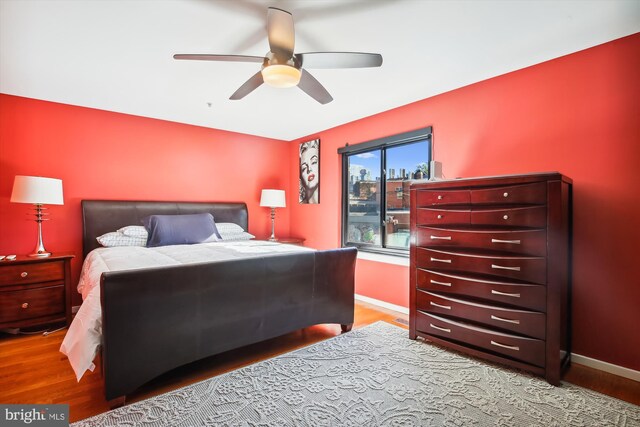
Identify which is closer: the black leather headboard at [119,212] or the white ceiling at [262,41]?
the white ceiling at [262,41]

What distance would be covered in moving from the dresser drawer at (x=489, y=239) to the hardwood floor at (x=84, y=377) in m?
0.93

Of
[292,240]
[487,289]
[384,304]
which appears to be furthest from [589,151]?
[292,240]

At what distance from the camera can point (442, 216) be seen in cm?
243

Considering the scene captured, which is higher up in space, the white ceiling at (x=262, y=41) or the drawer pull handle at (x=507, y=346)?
A: the white ceiling at (x=262, y=41)

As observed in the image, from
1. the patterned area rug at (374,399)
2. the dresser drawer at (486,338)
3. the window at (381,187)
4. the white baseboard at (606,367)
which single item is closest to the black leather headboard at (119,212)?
the window at (381,187)

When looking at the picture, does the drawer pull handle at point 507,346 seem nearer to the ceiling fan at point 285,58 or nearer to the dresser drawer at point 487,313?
the dresser drawer at point 487,313

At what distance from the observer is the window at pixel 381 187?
3420mm

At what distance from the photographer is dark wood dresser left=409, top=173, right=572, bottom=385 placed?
75.7 inches

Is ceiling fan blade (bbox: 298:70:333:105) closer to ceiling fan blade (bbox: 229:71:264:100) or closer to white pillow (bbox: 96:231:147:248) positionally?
ceiling fan blade (bbox: 229:71:264:100)

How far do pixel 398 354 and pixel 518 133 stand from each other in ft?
6.81

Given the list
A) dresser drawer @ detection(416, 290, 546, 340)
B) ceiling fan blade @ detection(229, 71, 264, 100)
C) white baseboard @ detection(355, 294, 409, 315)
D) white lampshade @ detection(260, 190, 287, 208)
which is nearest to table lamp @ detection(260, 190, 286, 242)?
white lampshade @ detection(260, 190, 287, 208)

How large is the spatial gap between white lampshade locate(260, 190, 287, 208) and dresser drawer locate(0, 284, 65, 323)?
2.46 meters

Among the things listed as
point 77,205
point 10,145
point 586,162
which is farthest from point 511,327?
point 10,145
